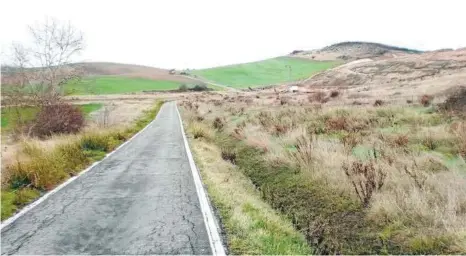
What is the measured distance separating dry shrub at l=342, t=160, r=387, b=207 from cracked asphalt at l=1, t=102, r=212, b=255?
2.88m

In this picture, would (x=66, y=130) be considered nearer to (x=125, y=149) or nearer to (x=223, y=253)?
(x=125, y=149)

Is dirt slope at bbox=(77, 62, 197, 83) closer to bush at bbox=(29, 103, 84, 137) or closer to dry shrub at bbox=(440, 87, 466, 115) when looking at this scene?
bush at bbox=(29, 103, 84, 137)

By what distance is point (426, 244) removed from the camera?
5520 mm

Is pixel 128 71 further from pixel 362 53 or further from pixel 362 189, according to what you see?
pixel 362 189

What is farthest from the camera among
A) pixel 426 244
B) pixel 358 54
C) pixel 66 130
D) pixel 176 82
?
pixel 358 54

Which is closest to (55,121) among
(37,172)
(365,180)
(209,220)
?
(37,172)

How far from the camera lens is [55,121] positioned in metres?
26.1

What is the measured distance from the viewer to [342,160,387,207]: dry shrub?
7.57 meters

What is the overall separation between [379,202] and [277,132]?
11059 millimetres

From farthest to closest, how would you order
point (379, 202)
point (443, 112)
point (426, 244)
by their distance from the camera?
1. point (443, 112)
2. point (379, 202)
3. point (426, 244)

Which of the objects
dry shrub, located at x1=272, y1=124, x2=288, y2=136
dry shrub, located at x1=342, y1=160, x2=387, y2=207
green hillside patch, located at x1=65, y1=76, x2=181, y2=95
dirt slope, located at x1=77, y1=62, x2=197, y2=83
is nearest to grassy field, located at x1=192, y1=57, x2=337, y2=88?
dirt slope, located at x1=77, y1=62, x2=197, y2=83

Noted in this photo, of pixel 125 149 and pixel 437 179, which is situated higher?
pixel 437 179

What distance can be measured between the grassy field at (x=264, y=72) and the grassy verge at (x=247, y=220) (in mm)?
128968

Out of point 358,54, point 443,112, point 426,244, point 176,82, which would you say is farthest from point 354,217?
point 358,54
